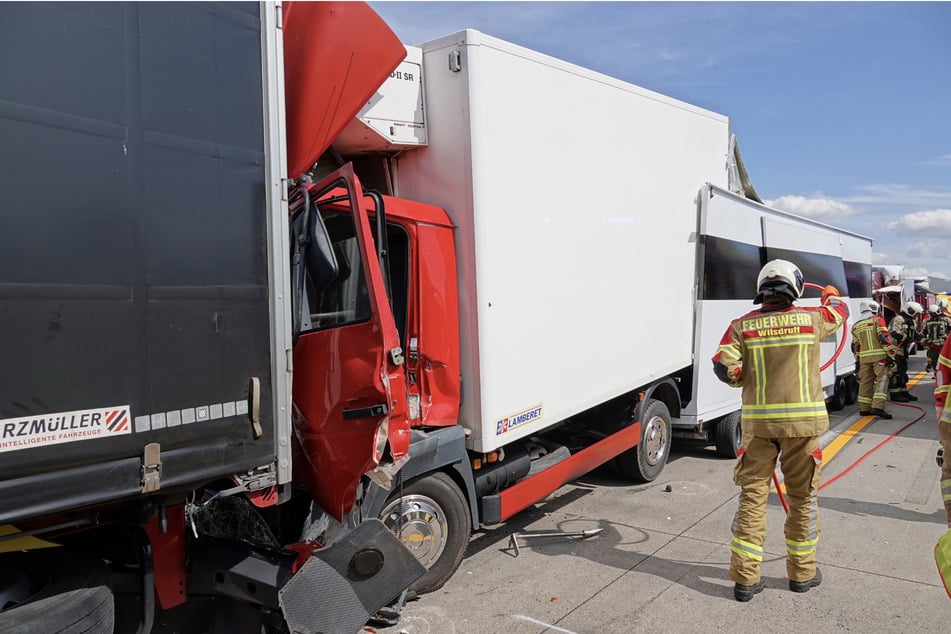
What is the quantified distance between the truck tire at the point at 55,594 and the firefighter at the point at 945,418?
3.29m

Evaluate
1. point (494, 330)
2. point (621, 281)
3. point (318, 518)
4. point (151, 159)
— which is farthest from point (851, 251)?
point (151, 159)

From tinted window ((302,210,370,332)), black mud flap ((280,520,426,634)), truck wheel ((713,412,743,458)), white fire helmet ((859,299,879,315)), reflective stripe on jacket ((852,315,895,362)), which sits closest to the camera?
black mud flap ((280,520,426,634))

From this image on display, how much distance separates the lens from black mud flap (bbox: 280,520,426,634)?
9.50ft

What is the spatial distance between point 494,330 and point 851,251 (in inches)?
418

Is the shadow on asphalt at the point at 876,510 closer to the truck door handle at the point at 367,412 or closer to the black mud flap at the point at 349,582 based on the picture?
the black mud flap at the point at 349,582

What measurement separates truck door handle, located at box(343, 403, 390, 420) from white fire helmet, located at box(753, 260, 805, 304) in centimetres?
259

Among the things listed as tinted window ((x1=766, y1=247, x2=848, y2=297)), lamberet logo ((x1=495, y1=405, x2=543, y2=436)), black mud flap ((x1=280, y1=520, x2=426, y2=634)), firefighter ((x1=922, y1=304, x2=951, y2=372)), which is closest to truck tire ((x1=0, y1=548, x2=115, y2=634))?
black mud flap ((x1=280, y1=520, x2=426, y2=634))

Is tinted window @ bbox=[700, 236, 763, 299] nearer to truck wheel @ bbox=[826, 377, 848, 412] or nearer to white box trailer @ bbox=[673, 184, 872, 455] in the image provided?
white box trailer @ bbox=[673, 184, 872, 455]

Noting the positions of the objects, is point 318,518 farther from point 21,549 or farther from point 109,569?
point 21,549

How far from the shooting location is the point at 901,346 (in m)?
12.7

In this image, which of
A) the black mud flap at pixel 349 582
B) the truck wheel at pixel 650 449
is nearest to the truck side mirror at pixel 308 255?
the black mud flap at pixel 349 582

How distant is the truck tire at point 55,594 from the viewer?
228 centimetres

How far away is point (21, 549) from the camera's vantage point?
2414mm

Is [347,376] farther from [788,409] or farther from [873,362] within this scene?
[873,362]
